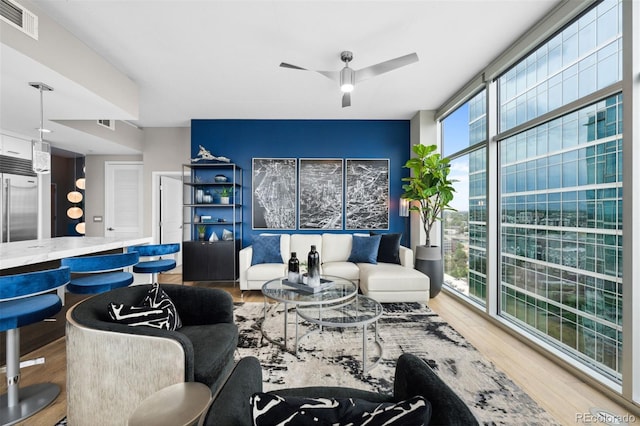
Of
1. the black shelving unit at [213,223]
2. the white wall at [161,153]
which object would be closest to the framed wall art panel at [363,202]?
the black shelving unit at [213,223]

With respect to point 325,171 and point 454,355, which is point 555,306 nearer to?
point 454,355

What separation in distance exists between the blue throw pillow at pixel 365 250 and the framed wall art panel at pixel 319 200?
0.64 m

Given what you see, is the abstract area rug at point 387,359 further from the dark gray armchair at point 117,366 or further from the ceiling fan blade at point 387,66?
the ceiling fan blade at point 387,66

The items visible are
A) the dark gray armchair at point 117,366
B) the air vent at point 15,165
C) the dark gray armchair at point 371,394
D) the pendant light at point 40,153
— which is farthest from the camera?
the air vent at point 15,165

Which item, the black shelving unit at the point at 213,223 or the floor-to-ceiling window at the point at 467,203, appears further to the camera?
the black shelving unit at the point at 213,223

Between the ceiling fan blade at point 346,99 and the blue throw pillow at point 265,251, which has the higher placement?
the ceiling fan blade at point 346,99

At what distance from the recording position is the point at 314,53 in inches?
110

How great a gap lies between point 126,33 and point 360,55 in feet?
7.28

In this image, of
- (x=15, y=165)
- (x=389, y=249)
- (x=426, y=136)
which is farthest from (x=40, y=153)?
(x=426, y=136)

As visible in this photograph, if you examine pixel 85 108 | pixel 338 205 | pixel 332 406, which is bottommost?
pixel 332 406

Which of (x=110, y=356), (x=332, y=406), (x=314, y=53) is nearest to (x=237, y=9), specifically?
(x=314, y=53)

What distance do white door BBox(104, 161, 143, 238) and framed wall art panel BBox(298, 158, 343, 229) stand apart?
132 inches

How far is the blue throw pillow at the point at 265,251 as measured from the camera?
4.09 m

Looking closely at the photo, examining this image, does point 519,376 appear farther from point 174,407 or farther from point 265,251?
point 265,251
